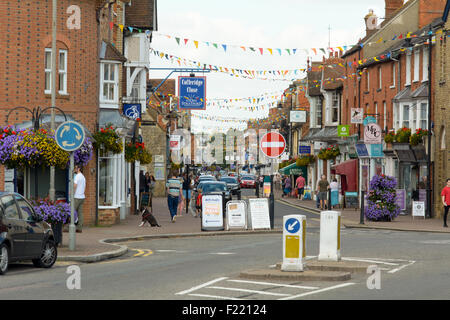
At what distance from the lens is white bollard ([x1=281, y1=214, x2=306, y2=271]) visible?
15.5 metres

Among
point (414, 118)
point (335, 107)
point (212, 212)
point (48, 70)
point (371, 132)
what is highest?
point (335, 107)

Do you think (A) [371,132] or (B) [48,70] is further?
(A) [371,132]

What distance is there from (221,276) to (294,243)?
4.78 feet

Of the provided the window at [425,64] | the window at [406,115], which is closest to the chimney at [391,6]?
the window at [406,115]

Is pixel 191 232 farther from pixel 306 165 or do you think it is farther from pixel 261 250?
pixel 306 165

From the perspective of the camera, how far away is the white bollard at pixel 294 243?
A: 15.5 metres

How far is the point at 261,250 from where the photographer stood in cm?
2219

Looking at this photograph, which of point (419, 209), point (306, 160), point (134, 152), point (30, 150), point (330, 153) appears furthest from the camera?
point (306, 160)

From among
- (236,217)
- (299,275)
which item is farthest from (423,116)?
(299,275)

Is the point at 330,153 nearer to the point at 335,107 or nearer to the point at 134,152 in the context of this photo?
the point at 335,107

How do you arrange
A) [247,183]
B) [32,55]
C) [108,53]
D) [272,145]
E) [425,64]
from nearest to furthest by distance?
1. [272,145]
2. [32,55]
3. [108,53]
4. [425,64]
5. [247,183]

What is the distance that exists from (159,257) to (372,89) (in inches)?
1437

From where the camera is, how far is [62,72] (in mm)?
29922
